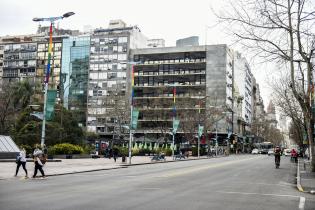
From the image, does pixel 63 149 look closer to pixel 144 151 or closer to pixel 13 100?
pixel 13 100

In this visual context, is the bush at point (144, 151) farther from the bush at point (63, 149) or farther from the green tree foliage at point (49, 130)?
the bush at point (63, 149)

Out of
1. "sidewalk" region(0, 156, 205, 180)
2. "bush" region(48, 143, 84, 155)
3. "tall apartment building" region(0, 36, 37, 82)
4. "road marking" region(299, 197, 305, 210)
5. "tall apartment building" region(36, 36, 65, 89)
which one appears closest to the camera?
"road marking" region(299, 197, 305, 210)

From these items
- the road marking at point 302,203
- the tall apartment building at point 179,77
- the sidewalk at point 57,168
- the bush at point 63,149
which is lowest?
the sidewalk at point 57,168

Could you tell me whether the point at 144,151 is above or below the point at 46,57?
below

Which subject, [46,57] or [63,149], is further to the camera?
[46,57]

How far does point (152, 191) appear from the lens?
1496 cm

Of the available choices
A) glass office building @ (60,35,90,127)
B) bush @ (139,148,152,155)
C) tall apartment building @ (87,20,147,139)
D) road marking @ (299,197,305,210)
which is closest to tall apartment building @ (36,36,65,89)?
glass office building @ (60,35,90,127)

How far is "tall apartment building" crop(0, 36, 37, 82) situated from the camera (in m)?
116

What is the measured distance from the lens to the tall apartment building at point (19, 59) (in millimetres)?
115875

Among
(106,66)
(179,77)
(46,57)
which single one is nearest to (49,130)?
(179,77)

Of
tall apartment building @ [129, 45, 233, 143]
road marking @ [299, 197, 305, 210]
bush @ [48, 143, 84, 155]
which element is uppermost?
tall apartment building @ [129, 45, 233, 143]

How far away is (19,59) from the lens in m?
118

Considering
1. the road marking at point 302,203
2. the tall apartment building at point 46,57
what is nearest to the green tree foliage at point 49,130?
the road marking at point 302,203

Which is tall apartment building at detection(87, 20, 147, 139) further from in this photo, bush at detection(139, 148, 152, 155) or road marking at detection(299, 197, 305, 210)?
road marking at detection(299, 197, 305, 210)
